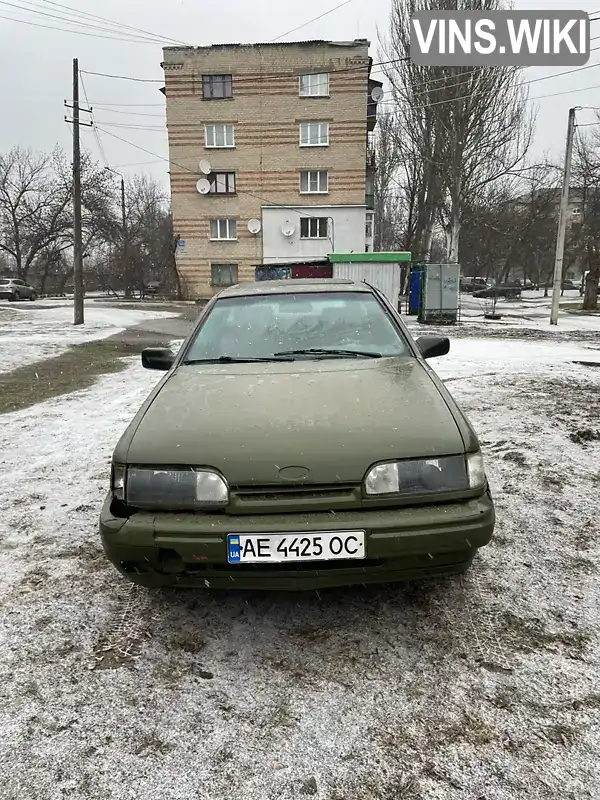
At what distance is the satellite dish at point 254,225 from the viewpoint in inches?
1211

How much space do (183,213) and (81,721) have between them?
106ft

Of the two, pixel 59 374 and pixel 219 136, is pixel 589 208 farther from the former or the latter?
pixel 59 374

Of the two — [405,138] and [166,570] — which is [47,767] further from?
[405,138]

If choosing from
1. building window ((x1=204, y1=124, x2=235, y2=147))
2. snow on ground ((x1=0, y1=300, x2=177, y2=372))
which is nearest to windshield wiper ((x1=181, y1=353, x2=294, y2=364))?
snow on ground ((x1=0, y1=300, x2=177, y2=372))

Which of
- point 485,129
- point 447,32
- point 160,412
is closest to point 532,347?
point 160,412

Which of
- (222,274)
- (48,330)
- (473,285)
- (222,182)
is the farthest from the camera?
(473,285)

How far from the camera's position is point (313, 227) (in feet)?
101

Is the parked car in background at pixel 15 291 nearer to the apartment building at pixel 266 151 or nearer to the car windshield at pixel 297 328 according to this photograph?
the apartment building at pixel 266 151

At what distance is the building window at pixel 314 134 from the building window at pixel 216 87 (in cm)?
458

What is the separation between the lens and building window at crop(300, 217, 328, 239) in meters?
30.6

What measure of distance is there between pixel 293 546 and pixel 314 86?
33.0 metres

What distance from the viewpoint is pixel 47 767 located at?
5.60 ft

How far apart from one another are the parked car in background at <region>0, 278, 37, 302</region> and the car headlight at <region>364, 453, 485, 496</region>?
122 feet

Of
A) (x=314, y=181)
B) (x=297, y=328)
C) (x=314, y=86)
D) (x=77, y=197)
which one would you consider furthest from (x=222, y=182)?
(x=297, y=328)
